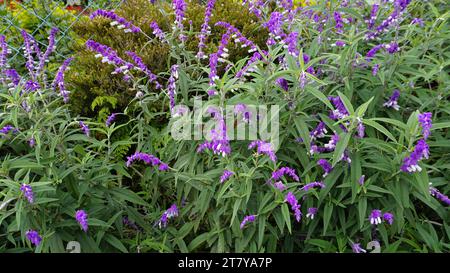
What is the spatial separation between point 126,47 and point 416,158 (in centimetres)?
249

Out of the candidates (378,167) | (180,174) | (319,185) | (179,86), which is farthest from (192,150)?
(378,167)

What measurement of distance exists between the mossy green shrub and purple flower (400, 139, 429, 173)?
177cm

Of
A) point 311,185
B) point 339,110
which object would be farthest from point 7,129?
point 339,110

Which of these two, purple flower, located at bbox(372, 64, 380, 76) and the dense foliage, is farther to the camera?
purple flower, located at bbox(372, 64, 380, 76)

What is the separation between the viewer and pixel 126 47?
4.13m

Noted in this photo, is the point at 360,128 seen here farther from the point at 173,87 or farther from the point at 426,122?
the point at 173,87

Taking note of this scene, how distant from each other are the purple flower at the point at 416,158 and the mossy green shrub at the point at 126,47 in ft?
5.79

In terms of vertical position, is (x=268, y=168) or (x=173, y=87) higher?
(x=173, y=87)

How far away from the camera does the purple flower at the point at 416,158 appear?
7.56ft

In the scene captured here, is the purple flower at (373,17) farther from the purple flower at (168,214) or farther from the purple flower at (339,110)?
the purple flower at (168,214)

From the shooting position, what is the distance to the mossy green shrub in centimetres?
401

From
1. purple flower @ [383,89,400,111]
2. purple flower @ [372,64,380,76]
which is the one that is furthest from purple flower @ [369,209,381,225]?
purple flower @ [372,64,380,76]

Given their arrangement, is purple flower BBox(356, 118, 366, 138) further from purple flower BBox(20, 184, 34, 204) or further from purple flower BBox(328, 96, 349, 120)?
purple flower BBox(20, 184, 34, 204)

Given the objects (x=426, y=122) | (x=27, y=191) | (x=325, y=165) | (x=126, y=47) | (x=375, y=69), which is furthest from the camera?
(x=126, y=47)
